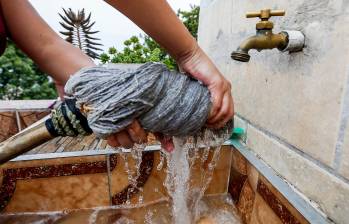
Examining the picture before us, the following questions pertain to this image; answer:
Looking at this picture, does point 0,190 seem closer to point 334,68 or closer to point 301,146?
point 301,146

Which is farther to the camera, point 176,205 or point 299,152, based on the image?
point 176,205

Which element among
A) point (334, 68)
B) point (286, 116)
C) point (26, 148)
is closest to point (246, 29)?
point (286, 116)

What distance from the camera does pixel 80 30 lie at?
9.36 feet

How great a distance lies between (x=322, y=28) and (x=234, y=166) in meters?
0.76

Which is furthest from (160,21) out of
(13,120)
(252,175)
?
(13,120)

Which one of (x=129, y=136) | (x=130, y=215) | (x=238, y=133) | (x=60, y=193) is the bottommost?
(x=130, y=215)

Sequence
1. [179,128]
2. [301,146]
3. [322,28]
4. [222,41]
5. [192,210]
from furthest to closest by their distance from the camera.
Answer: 1. [222,41]
2. [192,210]
3. [301,146]
4. [322,28]
5. [179,128]

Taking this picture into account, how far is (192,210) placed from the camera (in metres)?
1.32

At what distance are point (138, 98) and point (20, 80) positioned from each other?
8.75 m

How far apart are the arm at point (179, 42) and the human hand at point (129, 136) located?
0.19 m

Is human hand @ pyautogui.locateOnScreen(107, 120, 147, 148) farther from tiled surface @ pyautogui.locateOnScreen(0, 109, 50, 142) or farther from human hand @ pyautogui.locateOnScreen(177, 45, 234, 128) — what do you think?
tiled surface @ pyautogui.locateOnScreen(0, 109, 50, 142)

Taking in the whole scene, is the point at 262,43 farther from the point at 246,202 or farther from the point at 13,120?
the point at 13,120

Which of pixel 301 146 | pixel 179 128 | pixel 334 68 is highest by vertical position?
pixel 334 68

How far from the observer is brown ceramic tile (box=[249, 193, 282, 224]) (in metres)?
0.96
